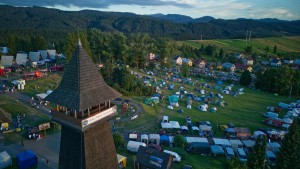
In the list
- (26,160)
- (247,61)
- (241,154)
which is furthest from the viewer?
(247,61)

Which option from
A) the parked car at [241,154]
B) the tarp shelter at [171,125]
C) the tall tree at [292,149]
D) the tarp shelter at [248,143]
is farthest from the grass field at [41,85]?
the tall tree at [292,149]

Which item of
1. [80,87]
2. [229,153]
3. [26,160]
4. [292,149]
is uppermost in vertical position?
[80,87]

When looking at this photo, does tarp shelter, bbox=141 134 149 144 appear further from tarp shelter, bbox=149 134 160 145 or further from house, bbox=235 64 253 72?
house, bbox=235 64 253 72

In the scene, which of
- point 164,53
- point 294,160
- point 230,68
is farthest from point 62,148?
point 230,68

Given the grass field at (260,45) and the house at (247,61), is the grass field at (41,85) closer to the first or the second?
the house at (247,61)

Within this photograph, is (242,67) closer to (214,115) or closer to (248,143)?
(214,115)

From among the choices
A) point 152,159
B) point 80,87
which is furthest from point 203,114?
point 80,87
